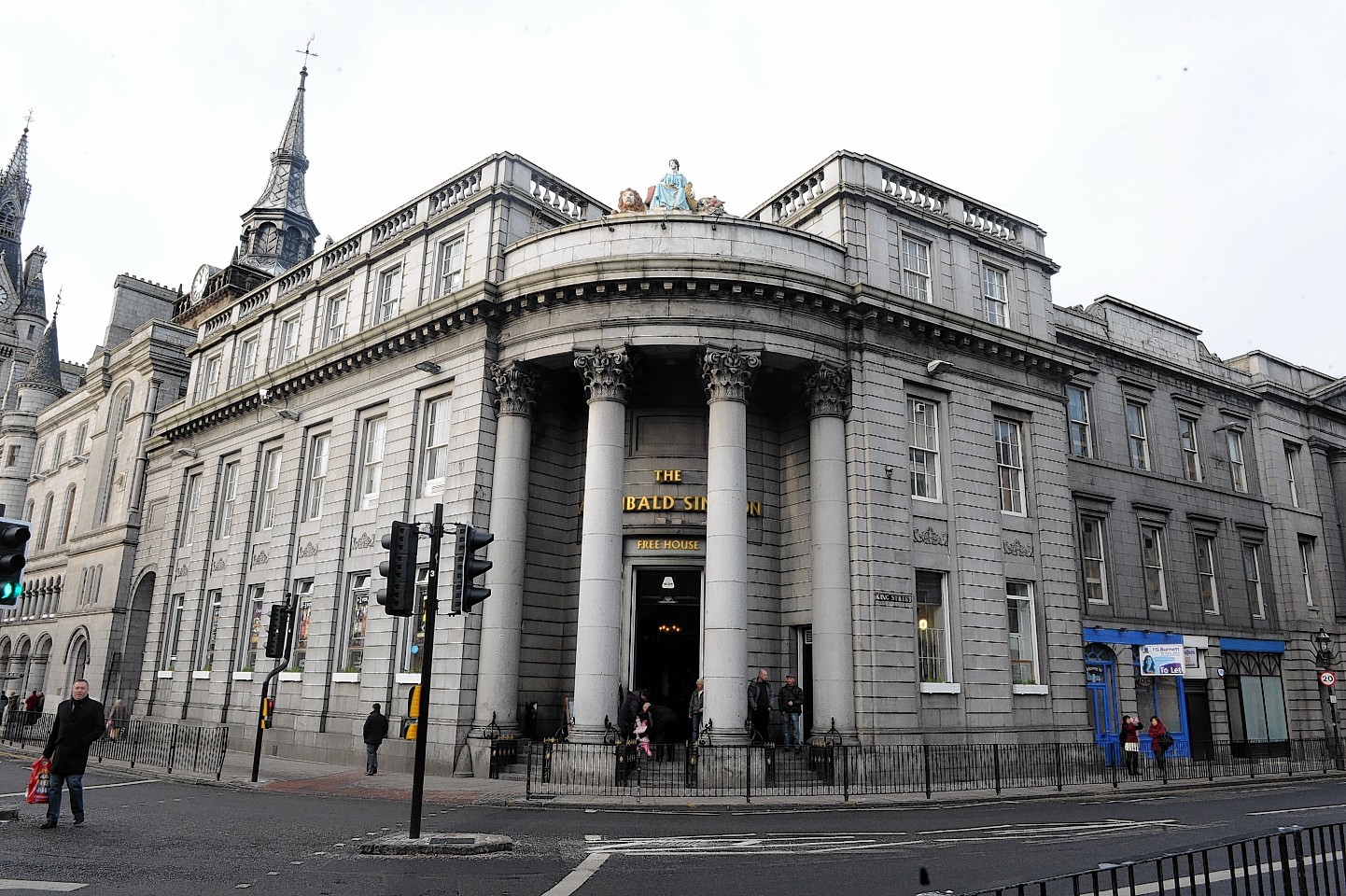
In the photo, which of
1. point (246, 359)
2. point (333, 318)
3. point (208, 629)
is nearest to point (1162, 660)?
point (333, 318)

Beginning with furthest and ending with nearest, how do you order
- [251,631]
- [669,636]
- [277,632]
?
1. [251,631]
2. [669,636]
3. [277,632]

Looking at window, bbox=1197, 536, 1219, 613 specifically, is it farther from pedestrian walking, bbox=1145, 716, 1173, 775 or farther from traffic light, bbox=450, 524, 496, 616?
traffic light, bbox=450, 524, 496, 616

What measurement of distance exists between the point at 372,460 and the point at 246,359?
40.3 ft

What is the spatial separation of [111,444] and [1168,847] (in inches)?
2003

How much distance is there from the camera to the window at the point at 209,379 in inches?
1485

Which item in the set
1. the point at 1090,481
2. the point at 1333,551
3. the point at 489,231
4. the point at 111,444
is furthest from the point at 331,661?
the point at 1333,551

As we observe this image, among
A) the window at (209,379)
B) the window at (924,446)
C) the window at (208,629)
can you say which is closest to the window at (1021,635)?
the window at (924,446)

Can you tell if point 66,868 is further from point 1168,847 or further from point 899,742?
point 899,742

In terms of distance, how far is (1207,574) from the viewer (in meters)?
32.6

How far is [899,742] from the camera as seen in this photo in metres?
21.2

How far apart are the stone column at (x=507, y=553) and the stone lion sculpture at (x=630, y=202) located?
5.62 meters

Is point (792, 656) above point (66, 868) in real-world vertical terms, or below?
above

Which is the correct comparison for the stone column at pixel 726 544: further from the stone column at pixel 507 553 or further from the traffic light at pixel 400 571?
the traffic light at pixel 400 571

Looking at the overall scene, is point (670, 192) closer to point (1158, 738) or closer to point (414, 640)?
point (414, 640)
